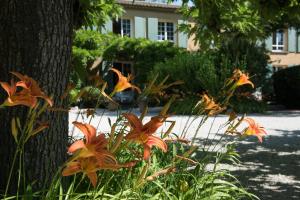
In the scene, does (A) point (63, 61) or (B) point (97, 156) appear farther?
(A) point (63, 61)

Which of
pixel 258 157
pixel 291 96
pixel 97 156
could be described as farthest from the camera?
pixel 291 96

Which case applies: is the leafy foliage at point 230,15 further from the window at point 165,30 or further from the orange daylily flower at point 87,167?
the window at point 165,30

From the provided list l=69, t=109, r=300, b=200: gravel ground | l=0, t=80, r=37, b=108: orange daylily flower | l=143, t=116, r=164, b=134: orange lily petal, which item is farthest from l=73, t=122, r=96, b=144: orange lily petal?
l=69, t=109, r=300, b=200: gravel ground

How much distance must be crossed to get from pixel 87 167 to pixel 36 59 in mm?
1622

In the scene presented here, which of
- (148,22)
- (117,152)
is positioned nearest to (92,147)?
(117,152)

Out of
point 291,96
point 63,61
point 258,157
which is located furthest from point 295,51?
point 63,61

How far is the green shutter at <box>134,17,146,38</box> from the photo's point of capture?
1169 inches

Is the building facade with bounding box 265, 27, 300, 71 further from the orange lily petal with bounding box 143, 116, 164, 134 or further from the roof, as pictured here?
the orange lily petal with bounding box 143, 116, 164, 134

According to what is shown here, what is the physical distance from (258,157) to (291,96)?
14.9 meters

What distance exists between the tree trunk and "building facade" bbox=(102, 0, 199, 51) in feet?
84.5

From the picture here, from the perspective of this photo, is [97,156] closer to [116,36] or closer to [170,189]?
[170,189]

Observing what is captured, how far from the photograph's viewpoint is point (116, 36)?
25.8 m

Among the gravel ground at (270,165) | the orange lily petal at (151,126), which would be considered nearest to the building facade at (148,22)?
the gravel ground at (270,165)

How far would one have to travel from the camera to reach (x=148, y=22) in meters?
30.2
